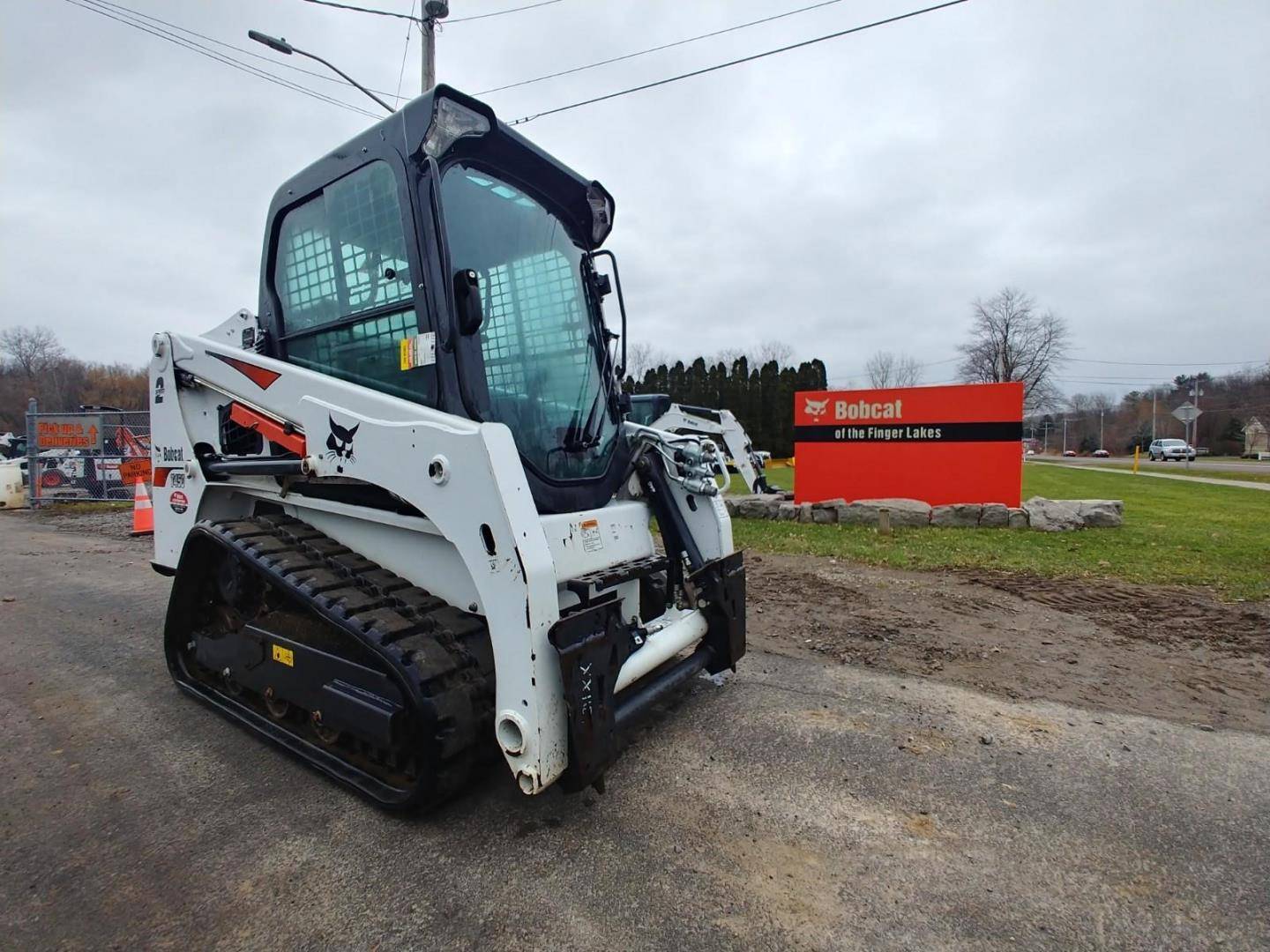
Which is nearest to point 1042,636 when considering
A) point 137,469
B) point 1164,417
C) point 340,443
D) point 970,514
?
point 340,443

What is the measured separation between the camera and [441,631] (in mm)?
2600

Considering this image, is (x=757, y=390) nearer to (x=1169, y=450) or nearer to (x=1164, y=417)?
(x=1169, y=450)

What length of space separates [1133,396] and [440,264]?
343 feet

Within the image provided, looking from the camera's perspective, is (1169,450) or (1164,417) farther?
(1164,417)

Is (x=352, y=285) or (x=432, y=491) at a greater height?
(x=352, y=285)

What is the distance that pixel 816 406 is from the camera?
11.0 meters

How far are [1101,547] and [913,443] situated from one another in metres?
3.06

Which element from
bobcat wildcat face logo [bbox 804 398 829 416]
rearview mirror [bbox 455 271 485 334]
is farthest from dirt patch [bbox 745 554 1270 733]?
bobcat wildcat face logo [bbox 804 398 829 416]

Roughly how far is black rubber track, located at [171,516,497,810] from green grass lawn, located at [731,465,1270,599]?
5699mm

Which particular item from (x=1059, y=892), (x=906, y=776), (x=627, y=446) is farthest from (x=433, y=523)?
(x=1059, y=892)

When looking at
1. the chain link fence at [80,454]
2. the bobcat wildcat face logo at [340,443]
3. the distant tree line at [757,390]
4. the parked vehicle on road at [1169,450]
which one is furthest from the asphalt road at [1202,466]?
the chain link fence at [80,454]

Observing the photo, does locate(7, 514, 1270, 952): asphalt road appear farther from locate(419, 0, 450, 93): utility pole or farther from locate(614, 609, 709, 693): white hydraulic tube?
locate(419, 0, 450, 93): utility pole

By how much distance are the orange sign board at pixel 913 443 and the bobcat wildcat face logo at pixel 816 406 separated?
15 mm

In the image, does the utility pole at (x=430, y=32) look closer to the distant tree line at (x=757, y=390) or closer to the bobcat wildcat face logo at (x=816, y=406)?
the bobcat wildcat face logo at (x=816, y=406)
